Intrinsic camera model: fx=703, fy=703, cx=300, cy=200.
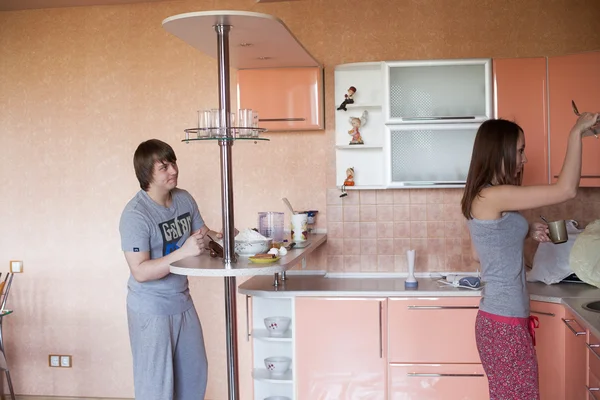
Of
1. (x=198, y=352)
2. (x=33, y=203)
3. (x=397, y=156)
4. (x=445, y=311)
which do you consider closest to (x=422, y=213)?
(x=397, y=156)

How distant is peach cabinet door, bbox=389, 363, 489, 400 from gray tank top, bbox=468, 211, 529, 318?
3.71 ft

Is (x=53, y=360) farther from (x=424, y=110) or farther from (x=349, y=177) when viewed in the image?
(x=424, y=110)

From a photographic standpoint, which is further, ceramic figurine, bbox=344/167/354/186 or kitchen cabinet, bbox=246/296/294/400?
ceramic figurine, bbox=344/167/354/186

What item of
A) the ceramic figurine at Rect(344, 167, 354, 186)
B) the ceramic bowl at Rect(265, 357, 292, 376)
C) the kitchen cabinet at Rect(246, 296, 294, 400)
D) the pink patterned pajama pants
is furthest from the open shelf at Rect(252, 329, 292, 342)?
the pink patterned pajama pants

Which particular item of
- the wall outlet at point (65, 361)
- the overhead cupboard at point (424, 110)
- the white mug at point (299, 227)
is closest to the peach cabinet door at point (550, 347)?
the overhead cupboard at point (424, 110)

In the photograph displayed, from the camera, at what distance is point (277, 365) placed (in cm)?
379

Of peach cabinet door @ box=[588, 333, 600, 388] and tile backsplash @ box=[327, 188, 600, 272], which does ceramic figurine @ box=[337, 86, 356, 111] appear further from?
peach cabinet door @ box=[588, 333, 600, 388]

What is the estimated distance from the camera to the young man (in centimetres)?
302

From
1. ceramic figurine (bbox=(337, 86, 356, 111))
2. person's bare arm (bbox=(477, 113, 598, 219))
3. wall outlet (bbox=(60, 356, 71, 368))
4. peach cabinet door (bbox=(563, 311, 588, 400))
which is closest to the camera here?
person's bare arm (bbox=(477, 113, 598, 219))

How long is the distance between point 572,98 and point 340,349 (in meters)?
1.85

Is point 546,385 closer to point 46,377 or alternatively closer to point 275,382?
point 275,382

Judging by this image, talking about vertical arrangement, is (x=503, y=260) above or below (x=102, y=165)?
below

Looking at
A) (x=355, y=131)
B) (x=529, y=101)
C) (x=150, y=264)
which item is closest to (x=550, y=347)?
(x=529, y=101)

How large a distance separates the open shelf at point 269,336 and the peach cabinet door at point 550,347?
50.3 inches
